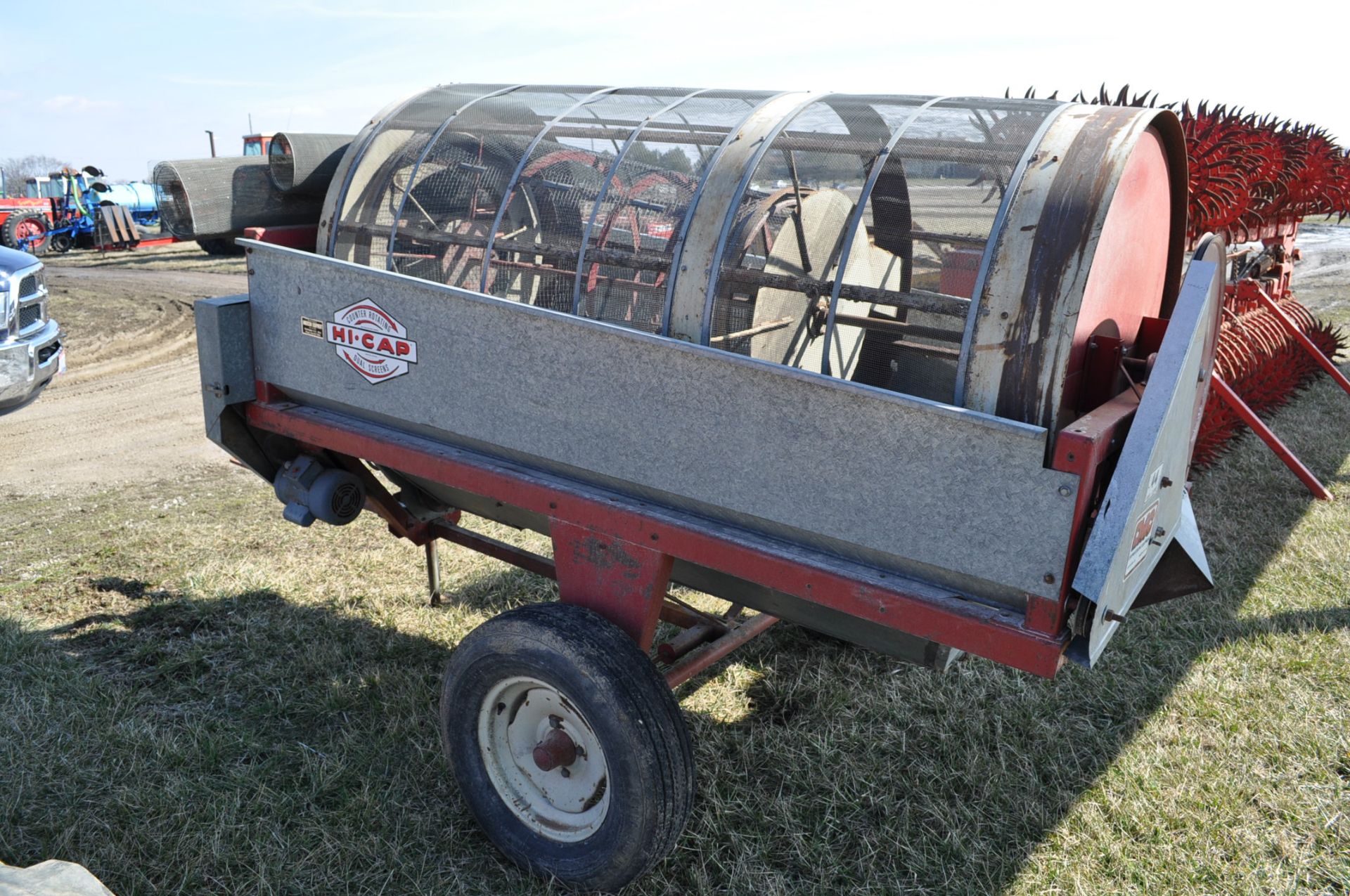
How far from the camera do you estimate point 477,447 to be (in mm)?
3367

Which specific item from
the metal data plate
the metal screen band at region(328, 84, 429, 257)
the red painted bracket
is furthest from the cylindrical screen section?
the red painted bracket

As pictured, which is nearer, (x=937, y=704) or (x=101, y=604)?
(x=937, y=704)

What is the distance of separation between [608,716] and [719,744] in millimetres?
1191

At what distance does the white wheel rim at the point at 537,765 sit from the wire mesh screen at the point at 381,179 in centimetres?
175

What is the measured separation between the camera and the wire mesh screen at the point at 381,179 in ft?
12.3

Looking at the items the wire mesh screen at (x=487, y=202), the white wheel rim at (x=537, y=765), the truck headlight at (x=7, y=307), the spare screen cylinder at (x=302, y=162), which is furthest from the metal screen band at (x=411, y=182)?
the truck headlight at (x=7, y=307)

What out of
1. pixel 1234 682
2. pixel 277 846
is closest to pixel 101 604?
pixel 277 846

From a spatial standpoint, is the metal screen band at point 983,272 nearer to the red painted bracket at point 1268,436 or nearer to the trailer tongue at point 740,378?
the trailer tongue at point 740,378

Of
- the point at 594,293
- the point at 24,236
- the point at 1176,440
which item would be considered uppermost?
the point at 594,293

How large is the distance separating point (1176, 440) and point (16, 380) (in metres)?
8.72

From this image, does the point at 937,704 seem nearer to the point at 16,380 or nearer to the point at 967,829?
the point at 967,829

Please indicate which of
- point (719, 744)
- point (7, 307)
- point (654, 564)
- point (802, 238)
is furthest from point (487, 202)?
point (7, 307)

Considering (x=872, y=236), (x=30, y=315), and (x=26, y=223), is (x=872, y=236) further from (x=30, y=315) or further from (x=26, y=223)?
(x=26, y=223)

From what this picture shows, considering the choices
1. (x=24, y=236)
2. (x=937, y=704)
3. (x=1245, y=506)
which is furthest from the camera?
(x=24, y=236)
